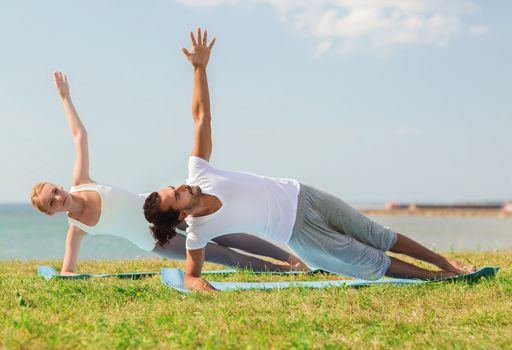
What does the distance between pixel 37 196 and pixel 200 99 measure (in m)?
1.66

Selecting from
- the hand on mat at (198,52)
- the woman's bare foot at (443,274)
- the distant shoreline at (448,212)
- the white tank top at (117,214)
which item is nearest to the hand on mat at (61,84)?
the white tank top at (117,214)

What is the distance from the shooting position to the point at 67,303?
461cm

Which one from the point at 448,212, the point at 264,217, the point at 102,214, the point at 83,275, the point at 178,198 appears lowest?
the point at 448,212

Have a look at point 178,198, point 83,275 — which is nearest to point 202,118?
point 178,198

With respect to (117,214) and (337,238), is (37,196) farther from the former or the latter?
(337,238)

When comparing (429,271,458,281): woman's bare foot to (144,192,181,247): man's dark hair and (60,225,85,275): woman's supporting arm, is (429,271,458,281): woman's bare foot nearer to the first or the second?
(144,192,181,247): man's dark hair

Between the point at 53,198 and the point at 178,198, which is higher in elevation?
the point at 178,198

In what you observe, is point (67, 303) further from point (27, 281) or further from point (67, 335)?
point (27, 281)

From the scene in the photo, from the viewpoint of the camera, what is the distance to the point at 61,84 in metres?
6.82

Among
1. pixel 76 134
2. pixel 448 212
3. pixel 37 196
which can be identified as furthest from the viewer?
pixel 448 212

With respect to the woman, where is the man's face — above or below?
above

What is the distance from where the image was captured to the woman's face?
552 cm

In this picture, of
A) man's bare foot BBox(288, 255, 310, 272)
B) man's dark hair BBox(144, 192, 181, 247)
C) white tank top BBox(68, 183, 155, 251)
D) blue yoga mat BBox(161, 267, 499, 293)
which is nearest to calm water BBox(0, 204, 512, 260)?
man's bare foot BBox(288, 255, 310, 272)

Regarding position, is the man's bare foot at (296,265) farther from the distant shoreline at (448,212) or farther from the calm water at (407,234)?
the distant shoreline at (448,212)
